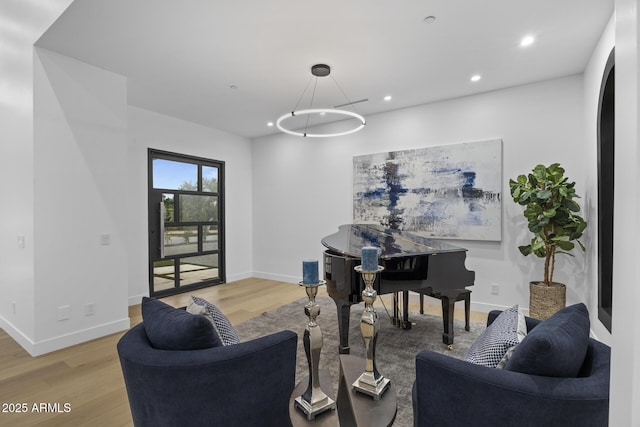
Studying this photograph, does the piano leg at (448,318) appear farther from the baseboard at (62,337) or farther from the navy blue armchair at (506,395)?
the baseboard at (62,337)

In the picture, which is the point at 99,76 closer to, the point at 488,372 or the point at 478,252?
the point at 488,372

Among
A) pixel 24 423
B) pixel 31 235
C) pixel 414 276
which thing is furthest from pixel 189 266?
pixel 414 276

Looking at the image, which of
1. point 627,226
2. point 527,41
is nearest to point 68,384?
point 627,226

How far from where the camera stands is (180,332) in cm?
138

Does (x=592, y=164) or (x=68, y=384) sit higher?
(x=592, y=164)

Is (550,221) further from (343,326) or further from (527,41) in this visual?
(343,326)

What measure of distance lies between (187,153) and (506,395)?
5.51m

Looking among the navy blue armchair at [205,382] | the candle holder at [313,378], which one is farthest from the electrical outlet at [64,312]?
the candle holder at [313,378]

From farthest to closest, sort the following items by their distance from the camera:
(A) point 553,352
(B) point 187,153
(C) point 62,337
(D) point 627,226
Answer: (B) point 187,153 < (C) point 62,337 < (A) point 553,352 < (D) point 627,226

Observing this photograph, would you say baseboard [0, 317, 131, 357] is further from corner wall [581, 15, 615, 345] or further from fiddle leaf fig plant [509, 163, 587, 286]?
corner wall [581, 15, 615, 345]

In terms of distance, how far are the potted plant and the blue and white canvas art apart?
2.04 ft

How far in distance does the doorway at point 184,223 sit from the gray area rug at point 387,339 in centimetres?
211

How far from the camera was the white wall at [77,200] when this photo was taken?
3086 mm

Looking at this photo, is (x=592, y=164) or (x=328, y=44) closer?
(x=328, y=44)
